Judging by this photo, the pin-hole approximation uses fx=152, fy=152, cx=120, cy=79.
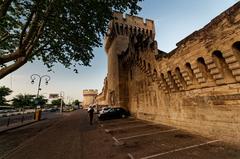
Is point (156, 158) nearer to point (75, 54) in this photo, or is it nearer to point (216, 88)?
point (216, 88)


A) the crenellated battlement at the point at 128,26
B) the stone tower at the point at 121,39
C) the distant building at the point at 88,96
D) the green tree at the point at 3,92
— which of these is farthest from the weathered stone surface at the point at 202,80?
the distant building at the point at 88,96

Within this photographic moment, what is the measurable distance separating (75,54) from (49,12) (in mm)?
6045

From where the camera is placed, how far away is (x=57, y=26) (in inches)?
519

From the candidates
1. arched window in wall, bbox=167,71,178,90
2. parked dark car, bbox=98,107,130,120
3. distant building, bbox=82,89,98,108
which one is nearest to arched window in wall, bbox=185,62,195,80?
arched window in wall, bbox=167,71,178,90

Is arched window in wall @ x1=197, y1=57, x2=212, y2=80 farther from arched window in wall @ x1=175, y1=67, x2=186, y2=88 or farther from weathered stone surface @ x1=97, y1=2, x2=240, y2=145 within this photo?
arched window in wall @ x1=175, y1=67, x2=186, y2=88

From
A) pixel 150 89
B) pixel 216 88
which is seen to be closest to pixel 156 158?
pixel 216 88

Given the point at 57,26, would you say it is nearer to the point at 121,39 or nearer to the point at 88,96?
the point at 121,39

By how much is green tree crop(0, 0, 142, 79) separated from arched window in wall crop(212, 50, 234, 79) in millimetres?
8153

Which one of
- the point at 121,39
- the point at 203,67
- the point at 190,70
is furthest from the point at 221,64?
the point at 121,39

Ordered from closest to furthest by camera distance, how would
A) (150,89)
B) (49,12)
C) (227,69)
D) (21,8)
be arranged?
(227,69)
(49,12)
(21,8)
(150,89)

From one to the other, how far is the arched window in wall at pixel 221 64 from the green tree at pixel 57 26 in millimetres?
8153

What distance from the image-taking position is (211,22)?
8008mm

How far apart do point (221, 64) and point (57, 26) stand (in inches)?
492

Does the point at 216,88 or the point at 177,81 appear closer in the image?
the point at 216,88
